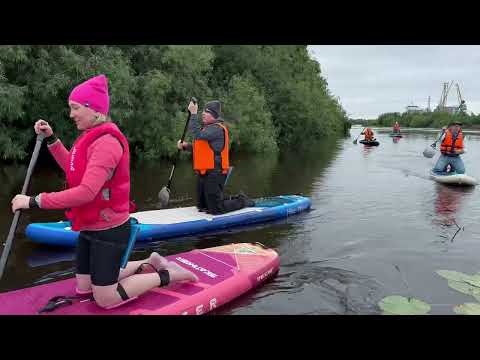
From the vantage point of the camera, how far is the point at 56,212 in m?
8.59

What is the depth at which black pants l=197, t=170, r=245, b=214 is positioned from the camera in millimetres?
7559

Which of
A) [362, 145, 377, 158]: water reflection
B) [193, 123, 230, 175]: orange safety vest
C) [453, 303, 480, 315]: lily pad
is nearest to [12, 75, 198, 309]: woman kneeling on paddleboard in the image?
[453, 303, 480, 315]: lily pad

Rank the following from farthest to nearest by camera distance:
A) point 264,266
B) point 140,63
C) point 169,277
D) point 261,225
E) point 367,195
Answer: point 140,63, point 367,195, point 261,225, point 264,266, point 169,277

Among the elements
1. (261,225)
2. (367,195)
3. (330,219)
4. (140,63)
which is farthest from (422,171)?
(140,63)

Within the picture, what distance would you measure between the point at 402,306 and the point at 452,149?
10641 mm

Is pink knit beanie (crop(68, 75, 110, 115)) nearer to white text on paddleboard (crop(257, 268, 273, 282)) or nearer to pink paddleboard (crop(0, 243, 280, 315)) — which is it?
pink paddleboard (crop(0, 243, 280, 315))

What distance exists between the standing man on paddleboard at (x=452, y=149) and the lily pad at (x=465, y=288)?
9220 millimetres

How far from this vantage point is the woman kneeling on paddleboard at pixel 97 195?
10.7 feet

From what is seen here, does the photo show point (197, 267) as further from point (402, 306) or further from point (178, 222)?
point (402, 306)

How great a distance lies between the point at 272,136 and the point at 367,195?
619 inches

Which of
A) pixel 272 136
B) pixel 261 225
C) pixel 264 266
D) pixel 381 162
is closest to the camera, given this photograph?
pixel 264 266

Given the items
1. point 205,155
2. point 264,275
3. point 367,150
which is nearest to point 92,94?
point 264,275

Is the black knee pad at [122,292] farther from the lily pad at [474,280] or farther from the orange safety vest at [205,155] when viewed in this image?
the lily pad at [474,280]
